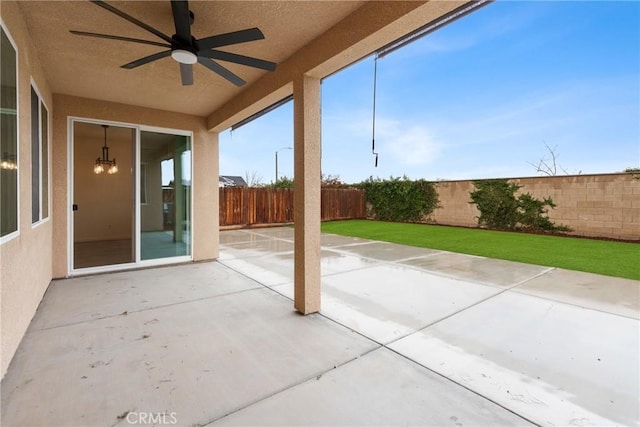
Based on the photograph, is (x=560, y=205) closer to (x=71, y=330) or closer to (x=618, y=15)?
(x=618, y=15)

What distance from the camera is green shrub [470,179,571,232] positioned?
980 cm

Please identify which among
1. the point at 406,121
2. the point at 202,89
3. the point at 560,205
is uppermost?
the point at 406,121

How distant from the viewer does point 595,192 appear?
8711mm

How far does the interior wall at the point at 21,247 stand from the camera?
2027 millimetres

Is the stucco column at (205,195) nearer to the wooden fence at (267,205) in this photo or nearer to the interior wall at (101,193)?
the interior wall at (101,193)

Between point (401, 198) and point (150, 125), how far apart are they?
36.9ft

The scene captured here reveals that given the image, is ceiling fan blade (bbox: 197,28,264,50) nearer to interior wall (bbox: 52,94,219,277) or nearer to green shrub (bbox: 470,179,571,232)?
interior wall (bbox: 52,94,219,277)

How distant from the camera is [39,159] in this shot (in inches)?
128

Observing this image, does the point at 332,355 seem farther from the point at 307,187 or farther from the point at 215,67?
the point at 215,67

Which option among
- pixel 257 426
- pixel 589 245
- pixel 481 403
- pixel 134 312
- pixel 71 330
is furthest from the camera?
pixel 589 245

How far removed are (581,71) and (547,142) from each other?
128 inches

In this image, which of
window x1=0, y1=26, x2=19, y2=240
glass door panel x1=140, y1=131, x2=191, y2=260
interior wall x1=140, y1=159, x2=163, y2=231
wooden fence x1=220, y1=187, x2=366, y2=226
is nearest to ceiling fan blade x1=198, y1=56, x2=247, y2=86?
window x1=0, y1=26, x2=19, y2=240

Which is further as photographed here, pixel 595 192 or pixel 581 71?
pixel 581 71

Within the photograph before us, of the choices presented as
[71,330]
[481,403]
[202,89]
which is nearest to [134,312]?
[71,330]
